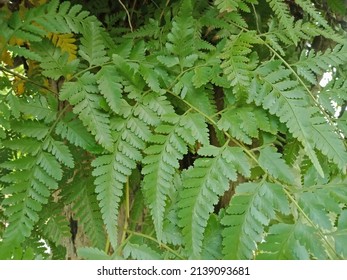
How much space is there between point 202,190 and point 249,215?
9 cm

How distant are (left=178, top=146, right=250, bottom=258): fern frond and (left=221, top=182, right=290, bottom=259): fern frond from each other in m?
0.04

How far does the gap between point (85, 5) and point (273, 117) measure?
0.49m

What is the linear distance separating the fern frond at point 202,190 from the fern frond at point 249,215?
4 centimetres

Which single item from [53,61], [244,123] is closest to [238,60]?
[244,123]

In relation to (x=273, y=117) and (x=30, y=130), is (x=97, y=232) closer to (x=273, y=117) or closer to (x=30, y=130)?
(x=30, y=130)

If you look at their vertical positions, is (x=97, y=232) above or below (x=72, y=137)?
below

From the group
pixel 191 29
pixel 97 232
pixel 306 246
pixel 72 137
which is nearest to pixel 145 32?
pixel 191 29

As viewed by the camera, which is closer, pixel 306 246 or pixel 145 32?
pixel 306 246

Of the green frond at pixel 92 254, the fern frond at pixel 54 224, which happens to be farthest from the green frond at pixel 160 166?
the fern frond at pixel 54 224

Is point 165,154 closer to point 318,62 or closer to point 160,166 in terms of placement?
point 160,166

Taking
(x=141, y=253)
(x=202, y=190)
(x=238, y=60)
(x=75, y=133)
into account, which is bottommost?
(x=141, y=253)

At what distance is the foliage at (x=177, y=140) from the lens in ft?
→ 2.35

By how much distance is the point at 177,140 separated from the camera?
0.75 metres
